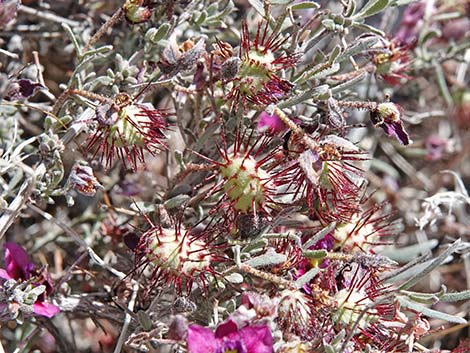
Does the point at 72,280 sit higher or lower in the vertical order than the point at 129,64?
lower

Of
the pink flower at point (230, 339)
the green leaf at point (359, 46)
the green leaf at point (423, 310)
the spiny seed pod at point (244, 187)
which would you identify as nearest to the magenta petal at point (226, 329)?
the pink flower at point (230, 339)

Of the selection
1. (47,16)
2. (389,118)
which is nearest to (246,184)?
(389,118)

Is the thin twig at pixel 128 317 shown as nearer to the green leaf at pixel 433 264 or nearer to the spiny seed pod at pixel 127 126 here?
the spiny seed pod at pixel 127 126

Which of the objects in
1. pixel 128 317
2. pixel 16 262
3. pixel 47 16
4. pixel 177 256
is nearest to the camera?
pixel 177 256

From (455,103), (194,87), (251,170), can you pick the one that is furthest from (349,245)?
(455,103)

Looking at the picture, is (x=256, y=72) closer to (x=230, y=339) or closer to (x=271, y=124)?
(x=271, y=124)

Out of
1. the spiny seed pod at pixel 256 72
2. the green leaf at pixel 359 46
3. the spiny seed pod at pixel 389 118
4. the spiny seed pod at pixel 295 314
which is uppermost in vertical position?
the green leaf at pixel 359 46

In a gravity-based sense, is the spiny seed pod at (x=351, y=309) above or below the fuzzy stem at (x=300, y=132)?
below

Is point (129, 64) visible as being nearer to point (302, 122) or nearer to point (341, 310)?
point (302, 122)
